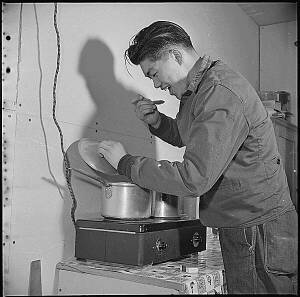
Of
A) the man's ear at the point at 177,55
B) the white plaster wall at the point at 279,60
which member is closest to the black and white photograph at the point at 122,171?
the man's ear at the point at 177,55

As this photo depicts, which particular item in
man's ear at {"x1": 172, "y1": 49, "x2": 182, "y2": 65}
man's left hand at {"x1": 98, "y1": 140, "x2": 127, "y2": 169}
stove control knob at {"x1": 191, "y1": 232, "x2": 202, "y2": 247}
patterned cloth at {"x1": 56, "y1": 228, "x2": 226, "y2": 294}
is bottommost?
patterned cloth at {"x1": 56, "y1": 228, "x2": 226, "y2": 294}

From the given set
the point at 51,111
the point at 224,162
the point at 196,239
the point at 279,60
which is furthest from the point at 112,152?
the point at 279,60

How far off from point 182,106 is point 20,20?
0.63 metres

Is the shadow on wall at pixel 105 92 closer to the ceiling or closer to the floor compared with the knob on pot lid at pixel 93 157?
closer to the ceiling

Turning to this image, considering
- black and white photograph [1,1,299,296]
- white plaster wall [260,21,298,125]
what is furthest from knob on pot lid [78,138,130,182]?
white plaster wall [260,21,298,125]

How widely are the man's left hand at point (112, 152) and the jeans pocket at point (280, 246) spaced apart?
0.50 metres

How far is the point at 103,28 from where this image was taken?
1.80m

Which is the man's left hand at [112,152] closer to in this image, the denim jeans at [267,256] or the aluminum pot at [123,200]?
the aluminum pot at [123,200]

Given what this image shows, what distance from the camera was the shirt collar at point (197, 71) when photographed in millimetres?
1328

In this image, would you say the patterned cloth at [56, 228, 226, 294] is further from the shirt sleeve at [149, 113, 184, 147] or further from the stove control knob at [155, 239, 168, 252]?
the shirt sleeve at [149, 113, 184, 147]

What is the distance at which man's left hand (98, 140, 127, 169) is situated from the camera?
4.60 ft

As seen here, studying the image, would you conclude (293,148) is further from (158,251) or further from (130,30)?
(158,251)

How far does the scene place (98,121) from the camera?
1.75 m

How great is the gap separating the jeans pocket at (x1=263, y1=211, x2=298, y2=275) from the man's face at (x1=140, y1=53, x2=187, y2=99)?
1.72 ft
